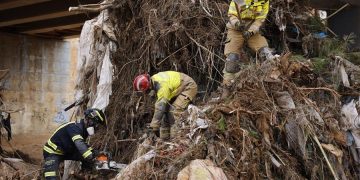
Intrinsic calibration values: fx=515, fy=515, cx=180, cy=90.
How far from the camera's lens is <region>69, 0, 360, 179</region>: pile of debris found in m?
5.64

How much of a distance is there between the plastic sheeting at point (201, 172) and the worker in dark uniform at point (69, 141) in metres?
1.84

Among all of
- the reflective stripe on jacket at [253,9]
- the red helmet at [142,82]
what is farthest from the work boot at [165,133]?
the reflective stripe on jacket at [253,9]

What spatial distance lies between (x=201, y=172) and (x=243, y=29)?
274 cm

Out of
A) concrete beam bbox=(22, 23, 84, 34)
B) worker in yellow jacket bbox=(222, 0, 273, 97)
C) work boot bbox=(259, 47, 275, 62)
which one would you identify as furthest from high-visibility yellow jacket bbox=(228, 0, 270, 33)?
concrete beam bbox=(22, 23, 84, 34)

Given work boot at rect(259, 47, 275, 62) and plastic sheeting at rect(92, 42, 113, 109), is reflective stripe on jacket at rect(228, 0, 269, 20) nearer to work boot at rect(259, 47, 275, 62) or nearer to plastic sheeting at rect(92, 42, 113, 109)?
work boot at rect(259, 47, 275, 62)

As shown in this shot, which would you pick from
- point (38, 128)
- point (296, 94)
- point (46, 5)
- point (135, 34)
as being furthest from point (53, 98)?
point (296, 94)

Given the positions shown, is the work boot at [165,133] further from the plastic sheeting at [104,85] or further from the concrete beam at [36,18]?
the concrete beam at [36,18]

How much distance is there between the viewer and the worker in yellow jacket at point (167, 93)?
6.94 metres

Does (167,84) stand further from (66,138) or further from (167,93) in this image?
(66,138)

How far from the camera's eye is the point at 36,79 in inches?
686

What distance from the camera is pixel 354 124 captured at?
6625 millimetres

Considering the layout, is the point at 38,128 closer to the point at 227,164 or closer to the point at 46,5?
the point at 46,5

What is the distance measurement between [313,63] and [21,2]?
848cm

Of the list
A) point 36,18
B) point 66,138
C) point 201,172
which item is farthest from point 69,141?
point 36,18
